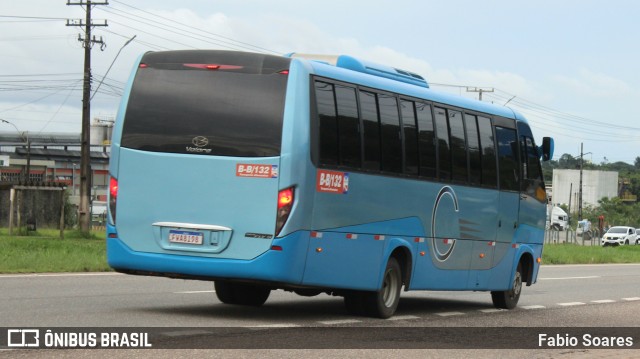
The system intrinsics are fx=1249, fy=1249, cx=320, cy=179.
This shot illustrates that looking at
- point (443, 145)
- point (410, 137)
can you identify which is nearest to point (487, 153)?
point (443, 145)

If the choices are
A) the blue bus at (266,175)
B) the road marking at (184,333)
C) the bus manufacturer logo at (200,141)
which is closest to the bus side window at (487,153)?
the blue bus at (266,175)

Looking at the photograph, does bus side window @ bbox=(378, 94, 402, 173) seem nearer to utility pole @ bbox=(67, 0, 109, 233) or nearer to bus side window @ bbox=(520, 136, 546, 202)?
bus side window @ bbox=(520, 136, 546, 202)

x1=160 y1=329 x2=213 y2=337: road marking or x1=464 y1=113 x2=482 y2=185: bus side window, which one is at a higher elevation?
x1=464 y1=113 x2=482 y2=185: bus side window

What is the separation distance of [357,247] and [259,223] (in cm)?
171

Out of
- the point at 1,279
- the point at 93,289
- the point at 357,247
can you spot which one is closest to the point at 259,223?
the point at 357,247

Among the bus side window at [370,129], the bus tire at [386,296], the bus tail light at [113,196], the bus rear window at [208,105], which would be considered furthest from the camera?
the bus tire at [386,296]

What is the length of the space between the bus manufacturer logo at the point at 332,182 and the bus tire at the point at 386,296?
1533 mm

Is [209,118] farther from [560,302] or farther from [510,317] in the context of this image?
[560,302]

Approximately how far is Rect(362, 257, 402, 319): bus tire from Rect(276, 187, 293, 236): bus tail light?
7.44 ft

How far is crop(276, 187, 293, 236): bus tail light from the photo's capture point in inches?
528

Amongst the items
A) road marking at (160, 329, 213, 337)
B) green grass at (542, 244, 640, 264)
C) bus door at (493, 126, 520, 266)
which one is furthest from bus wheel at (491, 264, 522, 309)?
green grass at (542, 244, 640, 264)

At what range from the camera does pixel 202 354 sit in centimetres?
1009

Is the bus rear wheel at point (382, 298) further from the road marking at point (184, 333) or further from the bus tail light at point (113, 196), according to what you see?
the road marking at point (184, 333)

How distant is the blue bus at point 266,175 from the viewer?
13.5 m
